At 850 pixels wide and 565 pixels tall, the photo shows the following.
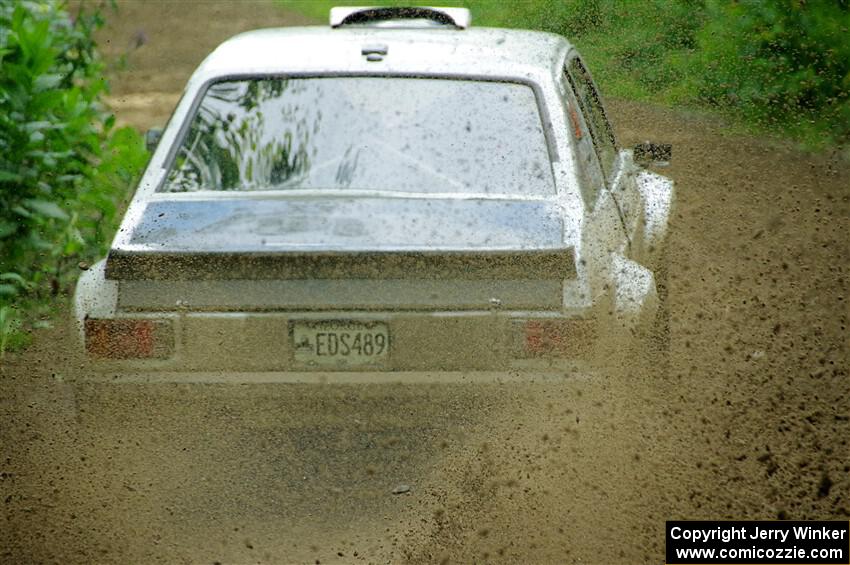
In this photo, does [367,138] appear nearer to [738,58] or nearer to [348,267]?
[348,267]

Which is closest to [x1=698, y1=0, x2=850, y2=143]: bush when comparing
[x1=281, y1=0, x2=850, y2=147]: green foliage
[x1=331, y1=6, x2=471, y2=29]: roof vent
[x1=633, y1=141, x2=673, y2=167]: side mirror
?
[x1=281, y1=0, x2=850, y2=147]: green foliage

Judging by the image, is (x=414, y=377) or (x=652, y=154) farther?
(x=652, y=154)

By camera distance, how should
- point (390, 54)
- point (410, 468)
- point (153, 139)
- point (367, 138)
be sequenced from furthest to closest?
point (153, 139)
point (390, 54)
point (367, 138)
point (410, 468)

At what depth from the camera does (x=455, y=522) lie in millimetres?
3943

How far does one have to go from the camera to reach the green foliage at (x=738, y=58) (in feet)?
32.0

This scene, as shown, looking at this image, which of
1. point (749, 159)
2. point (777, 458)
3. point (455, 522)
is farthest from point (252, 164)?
point (749, 159)

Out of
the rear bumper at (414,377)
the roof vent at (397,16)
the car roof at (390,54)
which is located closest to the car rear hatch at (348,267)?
the rear bumper at (414,377)

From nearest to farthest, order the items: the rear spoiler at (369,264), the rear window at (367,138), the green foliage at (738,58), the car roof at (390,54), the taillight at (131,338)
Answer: the rear spoiler at (369,264) < the taillight at (131,338) < the rear window at (367,138) < the car roof at (390,54) < the green foliage at (738,58)

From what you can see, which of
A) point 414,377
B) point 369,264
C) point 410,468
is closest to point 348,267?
point 369,264

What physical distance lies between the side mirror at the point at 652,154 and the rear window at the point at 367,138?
116 centimetres

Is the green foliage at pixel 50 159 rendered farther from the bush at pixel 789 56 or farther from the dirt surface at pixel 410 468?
the bush at pixel 789 56

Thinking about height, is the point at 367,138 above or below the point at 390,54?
below

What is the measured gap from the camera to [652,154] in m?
5.66

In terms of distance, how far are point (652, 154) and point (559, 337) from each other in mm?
1965
